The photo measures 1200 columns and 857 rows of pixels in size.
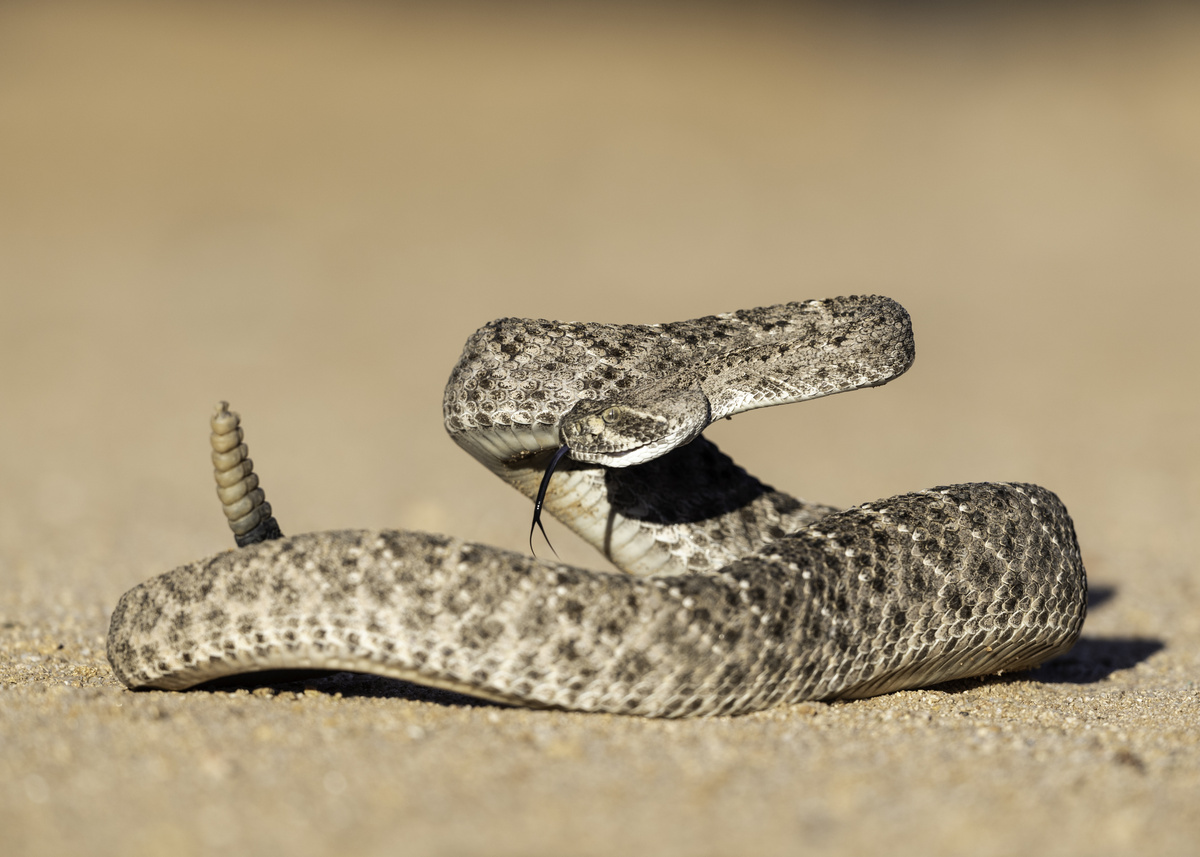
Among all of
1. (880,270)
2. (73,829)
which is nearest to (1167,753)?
(73,829)

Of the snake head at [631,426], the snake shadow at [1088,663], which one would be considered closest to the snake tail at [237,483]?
the snake head at [631,426]

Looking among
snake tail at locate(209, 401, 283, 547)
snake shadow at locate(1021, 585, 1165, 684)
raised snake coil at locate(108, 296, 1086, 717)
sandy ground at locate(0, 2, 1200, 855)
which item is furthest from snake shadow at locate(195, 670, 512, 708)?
snake shadow at locate(1021, 585, 1165, 684)

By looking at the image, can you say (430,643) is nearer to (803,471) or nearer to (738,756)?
(738,756)

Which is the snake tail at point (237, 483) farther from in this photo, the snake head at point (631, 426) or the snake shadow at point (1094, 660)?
the snake shadow at point (1094, 660)

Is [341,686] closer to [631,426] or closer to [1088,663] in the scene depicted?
[631,426]

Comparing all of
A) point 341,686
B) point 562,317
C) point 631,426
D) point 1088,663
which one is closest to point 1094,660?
point 1088,663

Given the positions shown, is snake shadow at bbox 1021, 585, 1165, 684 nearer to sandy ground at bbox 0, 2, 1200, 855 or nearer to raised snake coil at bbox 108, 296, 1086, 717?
sandy ground at bbox 0, 2, 1200, 855
